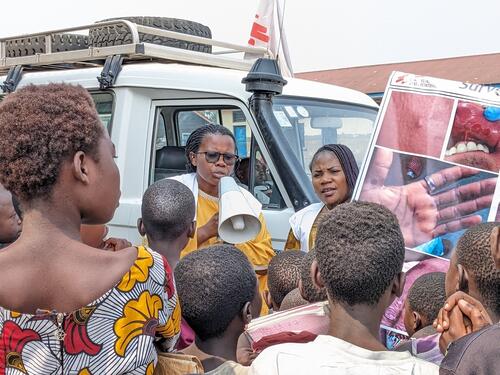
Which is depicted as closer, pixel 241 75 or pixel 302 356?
pixel 302 356

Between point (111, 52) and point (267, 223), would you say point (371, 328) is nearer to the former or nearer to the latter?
point (267, 223)

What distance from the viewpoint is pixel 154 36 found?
5.71 meters

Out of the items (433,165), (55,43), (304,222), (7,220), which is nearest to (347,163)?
(304,222)

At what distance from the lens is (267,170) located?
4523 millimetres

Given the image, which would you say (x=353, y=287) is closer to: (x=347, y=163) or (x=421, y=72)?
(x=347, y=163)

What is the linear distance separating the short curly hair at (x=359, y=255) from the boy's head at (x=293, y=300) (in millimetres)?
818

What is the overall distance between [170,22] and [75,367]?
4.72 metres

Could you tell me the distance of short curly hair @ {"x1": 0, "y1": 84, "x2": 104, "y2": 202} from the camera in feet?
5.86

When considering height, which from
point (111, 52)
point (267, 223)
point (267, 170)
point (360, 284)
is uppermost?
point (111, 52)

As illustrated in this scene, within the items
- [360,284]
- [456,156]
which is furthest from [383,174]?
[360,284]

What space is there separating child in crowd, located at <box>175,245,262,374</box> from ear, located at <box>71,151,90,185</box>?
0.59 m

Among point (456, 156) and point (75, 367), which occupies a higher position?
point (456, 156)

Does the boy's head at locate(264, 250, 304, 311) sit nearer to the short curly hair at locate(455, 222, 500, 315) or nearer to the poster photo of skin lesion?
the poster photo of skin lesion

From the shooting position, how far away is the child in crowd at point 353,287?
1646mm
